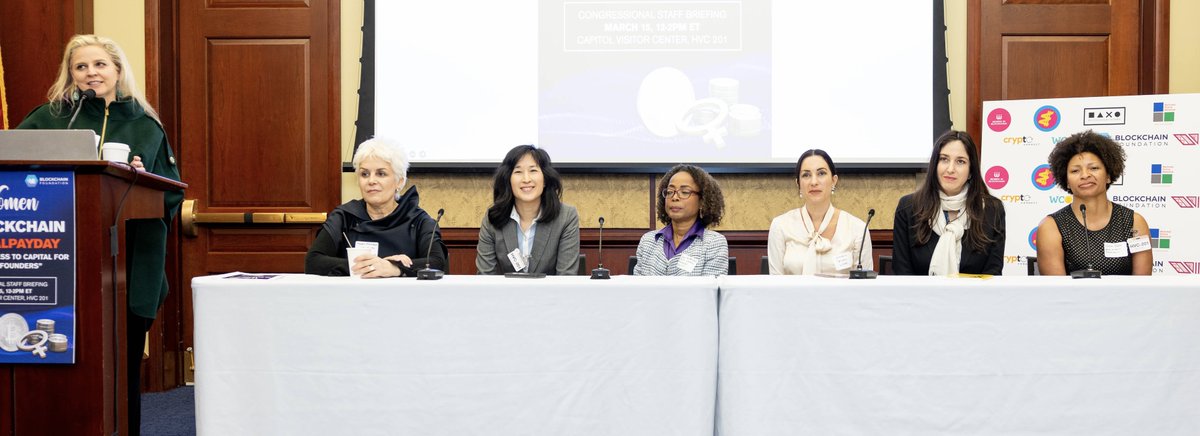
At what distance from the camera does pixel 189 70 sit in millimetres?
3660

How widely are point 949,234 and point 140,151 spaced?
2.71 meters

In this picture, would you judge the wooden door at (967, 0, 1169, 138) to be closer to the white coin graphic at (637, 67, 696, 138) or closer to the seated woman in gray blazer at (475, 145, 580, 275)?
the white coin graphic at (637, 67, 696, 138)

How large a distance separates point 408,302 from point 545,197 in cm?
122

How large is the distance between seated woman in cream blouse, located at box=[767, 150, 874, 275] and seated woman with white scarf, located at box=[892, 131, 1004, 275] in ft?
0.52

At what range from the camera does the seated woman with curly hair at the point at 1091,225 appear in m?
2.35

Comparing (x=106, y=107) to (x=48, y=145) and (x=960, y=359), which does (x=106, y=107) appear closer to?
(x=48, y=145)

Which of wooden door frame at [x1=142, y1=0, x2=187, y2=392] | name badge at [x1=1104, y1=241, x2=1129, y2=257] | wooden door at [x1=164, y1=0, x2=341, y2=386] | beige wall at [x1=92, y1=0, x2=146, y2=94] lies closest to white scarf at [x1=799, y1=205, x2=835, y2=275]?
name badge at [x1=1104, y1=241, x2=1129, y2=257]

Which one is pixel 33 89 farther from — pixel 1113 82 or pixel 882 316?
pixel 1113 82

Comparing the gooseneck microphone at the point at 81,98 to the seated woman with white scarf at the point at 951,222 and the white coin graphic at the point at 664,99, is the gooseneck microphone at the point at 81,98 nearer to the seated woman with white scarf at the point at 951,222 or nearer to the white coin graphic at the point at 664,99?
the white coin graphic at the point at 664,99

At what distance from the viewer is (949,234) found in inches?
100

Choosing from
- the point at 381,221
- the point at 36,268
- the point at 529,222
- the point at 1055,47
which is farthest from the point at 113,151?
the point at 1055,47

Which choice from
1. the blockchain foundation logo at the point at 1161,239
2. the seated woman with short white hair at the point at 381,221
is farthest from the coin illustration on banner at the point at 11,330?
the blockchain foundation logo at the point at 1161,239

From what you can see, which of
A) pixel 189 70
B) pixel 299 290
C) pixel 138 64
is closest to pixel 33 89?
pixel 138 64

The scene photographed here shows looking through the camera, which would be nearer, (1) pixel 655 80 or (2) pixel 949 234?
(2) pixel 949 234
